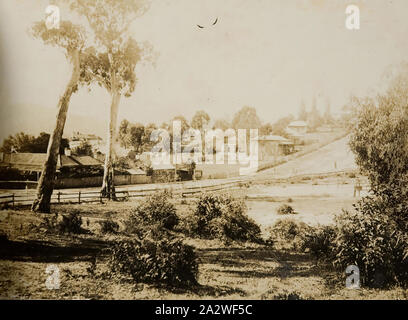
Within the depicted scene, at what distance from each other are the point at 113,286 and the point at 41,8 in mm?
4114

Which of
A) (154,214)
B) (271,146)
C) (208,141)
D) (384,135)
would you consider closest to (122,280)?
(154,214)

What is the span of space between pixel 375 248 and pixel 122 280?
11.7 ft

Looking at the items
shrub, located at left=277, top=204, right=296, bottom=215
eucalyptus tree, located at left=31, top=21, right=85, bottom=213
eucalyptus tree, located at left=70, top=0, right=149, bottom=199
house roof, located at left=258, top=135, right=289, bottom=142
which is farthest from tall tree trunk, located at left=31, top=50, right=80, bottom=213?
shrub, located at left=277, top=204, right=296, bottom=215

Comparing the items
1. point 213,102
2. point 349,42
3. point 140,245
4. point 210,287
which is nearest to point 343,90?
point 349,42

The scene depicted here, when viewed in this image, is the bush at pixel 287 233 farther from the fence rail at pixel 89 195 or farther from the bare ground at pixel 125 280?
the fence rail at pixel 89 195

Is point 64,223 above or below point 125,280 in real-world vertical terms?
above

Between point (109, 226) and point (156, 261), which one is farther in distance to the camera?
point (109, 226)

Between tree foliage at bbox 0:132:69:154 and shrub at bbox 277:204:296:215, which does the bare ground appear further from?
tree foliage at bbox 0:132:69:154

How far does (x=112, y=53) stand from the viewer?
4414 mm

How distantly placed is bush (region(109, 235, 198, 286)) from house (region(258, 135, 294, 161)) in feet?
6.14

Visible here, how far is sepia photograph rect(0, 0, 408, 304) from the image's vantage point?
4234 millimetres

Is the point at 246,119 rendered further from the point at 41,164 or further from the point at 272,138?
the point at 41,164

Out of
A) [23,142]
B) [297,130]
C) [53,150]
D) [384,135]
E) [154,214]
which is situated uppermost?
[297,130]
